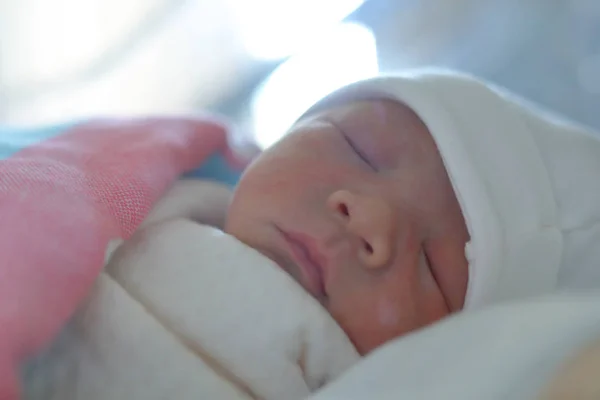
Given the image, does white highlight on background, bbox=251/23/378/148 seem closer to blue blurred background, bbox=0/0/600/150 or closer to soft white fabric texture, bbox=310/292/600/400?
blue blurred background, bbox=0/0/600/150

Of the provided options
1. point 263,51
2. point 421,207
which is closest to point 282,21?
point 263,51

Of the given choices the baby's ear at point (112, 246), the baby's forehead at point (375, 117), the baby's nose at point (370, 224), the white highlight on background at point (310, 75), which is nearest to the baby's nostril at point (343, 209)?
the baby's nose at point (370, 224)

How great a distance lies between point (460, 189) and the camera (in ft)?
2.10

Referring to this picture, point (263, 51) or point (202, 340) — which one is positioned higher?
point (263, 51)

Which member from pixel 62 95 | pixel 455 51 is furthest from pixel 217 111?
pixel 455 51

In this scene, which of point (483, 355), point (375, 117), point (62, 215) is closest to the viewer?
point (483, 355)

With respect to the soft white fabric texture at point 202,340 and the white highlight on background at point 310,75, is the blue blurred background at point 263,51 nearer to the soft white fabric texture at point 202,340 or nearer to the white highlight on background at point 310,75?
the white highlight on background at point 310,75

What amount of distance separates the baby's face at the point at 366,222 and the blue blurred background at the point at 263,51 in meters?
0.33

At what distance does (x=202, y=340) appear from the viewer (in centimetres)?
62

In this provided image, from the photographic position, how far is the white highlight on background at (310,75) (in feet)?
3.40

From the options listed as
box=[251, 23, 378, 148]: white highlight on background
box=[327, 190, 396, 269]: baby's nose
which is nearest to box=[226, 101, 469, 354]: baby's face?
box=[327, 190, 396, 269]: baby's nose

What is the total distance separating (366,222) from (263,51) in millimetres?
511

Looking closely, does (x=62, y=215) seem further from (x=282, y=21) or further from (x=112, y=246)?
(x=282, y=21)

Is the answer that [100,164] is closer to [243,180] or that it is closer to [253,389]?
[243,180]
